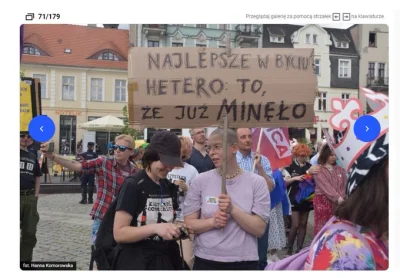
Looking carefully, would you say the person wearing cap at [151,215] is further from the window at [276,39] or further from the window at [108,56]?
the window at [276,39]

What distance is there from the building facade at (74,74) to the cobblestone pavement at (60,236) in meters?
0.61

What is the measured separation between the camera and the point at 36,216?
106 inches

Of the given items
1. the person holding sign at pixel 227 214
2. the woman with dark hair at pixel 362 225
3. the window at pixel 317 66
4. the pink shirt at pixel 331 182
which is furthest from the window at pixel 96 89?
the pink shirt at pixel 331 182

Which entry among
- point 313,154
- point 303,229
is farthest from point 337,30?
point 303,229

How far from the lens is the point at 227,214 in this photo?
86.7 inches

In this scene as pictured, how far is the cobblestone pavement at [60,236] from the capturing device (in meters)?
2.62

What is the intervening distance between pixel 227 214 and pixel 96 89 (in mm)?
1083

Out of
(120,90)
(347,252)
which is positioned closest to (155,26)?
(120,90)

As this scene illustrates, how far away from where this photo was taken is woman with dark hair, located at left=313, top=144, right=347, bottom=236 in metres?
3.85

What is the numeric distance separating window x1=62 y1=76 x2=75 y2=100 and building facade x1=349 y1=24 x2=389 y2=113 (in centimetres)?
156

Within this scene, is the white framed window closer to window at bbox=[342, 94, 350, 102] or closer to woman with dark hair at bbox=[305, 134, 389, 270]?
window at bbox=[342, 94, 350, 102]

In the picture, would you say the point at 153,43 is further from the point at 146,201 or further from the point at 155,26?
the point at 146,201
